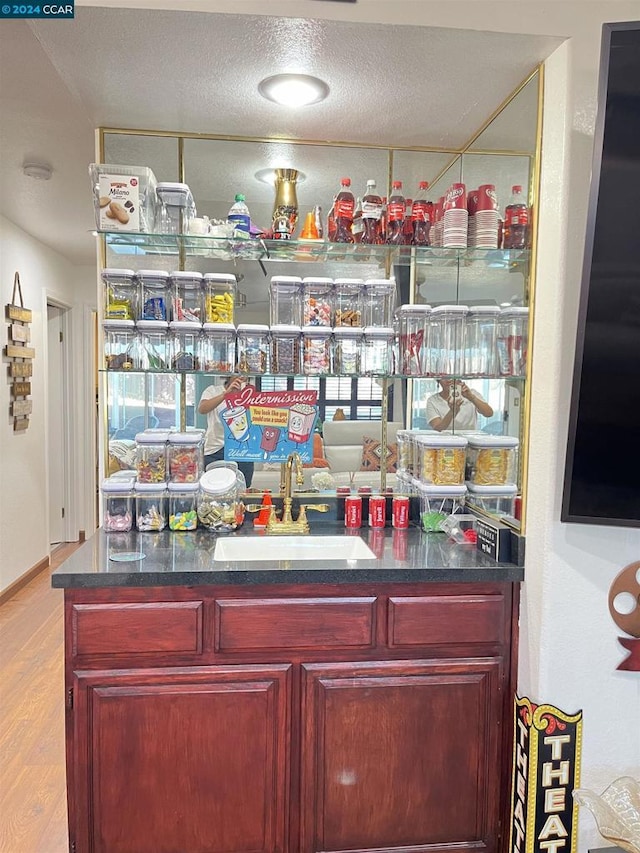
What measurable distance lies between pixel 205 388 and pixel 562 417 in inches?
49.7

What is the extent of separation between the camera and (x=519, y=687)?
1.82 metres

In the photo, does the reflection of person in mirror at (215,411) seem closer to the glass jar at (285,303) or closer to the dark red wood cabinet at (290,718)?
the glass jar at (285,303)

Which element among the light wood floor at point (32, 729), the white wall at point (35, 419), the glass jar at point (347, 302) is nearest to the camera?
the light wood floor at point (32, 729)

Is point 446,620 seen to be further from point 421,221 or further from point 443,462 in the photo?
point 421,221

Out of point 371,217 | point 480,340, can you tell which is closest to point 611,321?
point 480,340

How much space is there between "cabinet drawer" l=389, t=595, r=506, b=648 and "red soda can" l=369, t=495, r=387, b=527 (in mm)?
519

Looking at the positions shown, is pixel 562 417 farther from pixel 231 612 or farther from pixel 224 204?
pixel 224 204

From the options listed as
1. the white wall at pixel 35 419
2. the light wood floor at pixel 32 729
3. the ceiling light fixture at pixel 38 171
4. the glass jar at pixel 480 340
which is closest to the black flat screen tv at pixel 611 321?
the glass jar at pixel 480 340

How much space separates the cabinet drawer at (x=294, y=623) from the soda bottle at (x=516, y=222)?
123cm

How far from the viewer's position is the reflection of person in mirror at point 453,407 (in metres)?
2.27

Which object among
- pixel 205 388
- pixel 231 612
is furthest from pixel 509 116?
pixel 231 612

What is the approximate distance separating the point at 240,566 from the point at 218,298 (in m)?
1.00

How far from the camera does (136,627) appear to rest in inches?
65.7

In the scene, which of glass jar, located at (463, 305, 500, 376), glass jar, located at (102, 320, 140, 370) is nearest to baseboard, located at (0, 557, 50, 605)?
glass jar, located at (102, 320, 140, 370)
